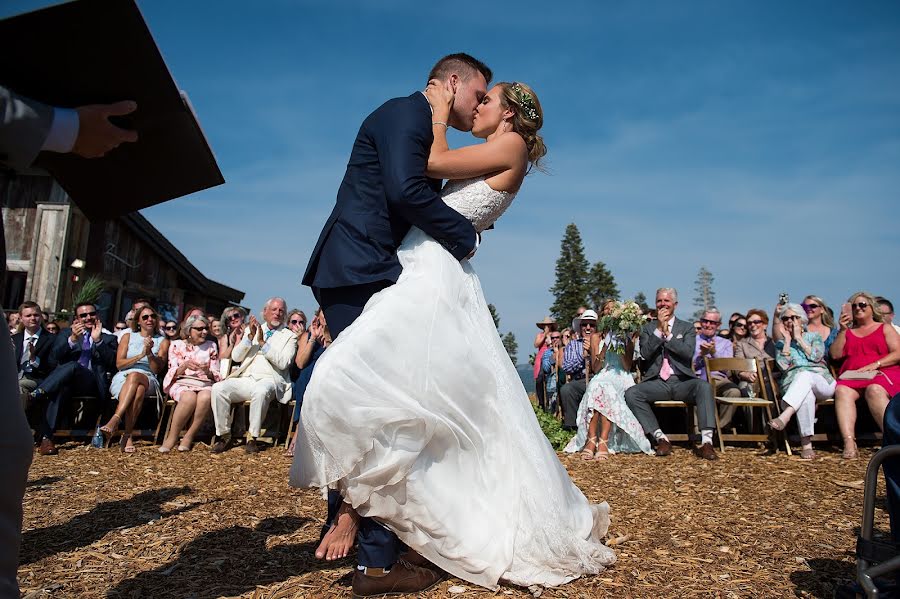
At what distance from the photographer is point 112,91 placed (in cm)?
179

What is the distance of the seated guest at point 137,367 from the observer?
848 cm

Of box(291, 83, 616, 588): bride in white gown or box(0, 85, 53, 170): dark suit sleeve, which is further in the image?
box(291, 83, 616, 588): bride in white gown

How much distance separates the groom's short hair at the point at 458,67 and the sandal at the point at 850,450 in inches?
281

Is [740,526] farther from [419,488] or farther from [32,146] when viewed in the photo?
[32,146]

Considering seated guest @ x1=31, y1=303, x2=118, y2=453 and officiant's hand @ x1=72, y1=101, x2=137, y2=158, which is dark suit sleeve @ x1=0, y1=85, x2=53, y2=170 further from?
seated guest @ x1=31, y1=303, x2=118, y2=453

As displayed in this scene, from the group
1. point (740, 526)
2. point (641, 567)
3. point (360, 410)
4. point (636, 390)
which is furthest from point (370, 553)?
point (636, 390)

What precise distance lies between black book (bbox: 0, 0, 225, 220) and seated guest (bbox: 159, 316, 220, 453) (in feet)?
23.2

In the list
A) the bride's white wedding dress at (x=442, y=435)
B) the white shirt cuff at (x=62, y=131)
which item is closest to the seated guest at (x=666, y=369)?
the bride's white wedding dress at (x=442, y=435)

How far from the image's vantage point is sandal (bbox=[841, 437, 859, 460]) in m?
7.47

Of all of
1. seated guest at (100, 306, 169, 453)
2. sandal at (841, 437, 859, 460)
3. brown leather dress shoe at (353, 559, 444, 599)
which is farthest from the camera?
seated guest at (100, 306, 169, 453)

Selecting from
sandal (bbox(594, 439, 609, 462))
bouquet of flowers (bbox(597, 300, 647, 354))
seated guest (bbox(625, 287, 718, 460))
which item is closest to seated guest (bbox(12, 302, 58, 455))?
sandal (bbox(594, 439, 609, 462))

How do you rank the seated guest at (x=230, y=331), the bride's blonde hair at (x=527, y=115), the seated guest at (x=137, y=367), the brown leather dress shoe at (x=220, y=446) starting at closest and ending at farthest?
the bride's blonde hair at (x=527, y=115) → the brown leather dress shoe at (x=220, y=446) → the seated guest at (x=137, y=367) → the seated guest at (x=230, y=331)

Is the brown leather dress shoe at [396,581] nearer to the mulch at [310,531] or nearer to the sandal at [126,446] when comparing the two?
the mulch at [310,531]

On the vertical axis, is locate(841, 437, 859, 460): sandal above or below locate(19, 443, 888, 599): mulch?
above
